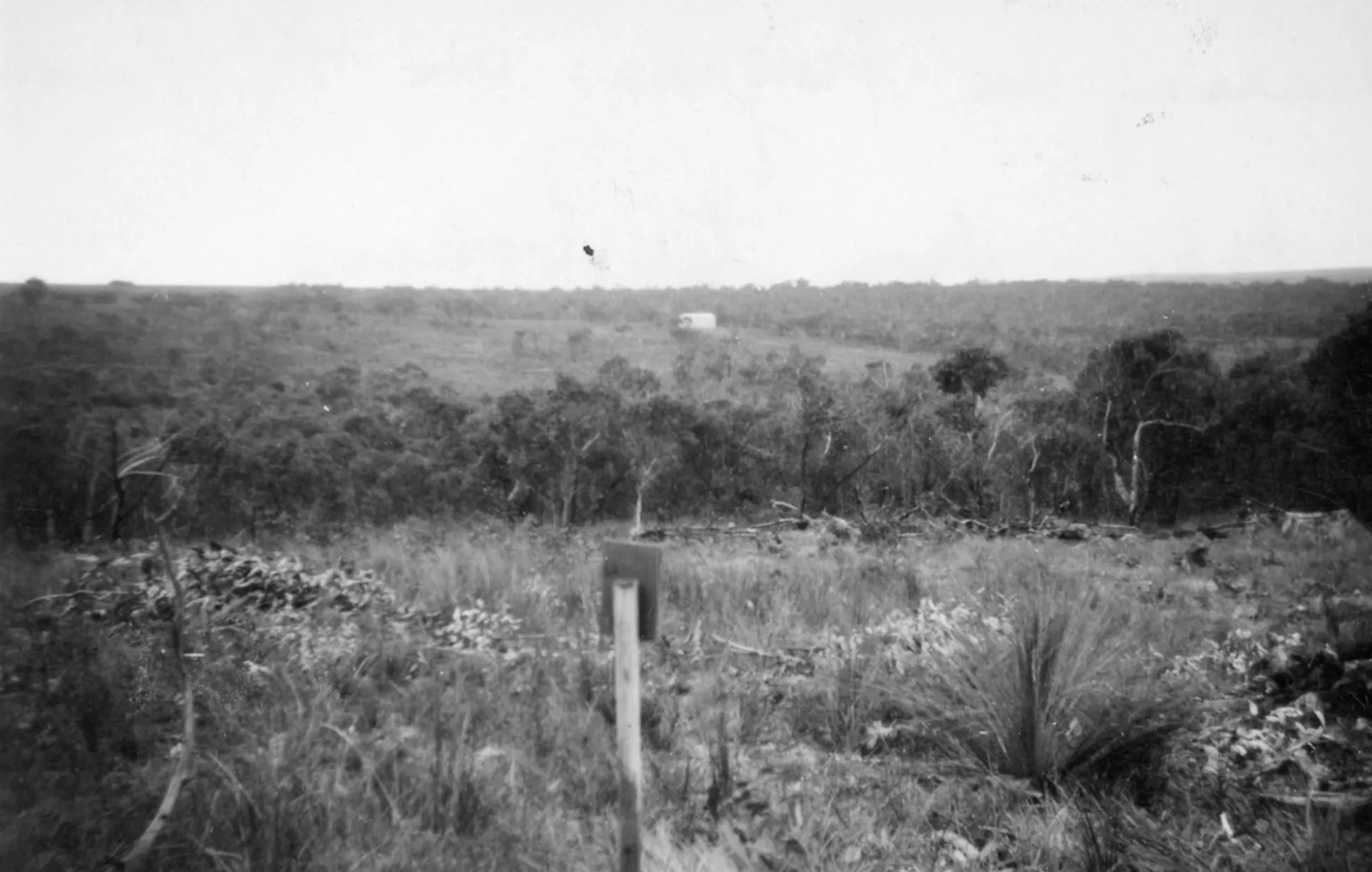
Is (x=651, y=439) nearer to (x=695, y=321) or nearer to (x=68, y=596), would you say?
(x=695, y=321)

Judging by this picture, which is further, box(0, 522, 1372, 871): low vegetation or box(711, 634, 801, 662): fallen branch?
box(711, 634, 801, 662): fallen branch

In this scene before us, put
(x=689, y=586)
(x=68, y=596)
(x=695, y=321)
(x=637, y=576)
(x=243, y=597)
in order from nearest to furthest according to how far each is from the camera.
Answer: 1. (x=637, y=576)
2. (x=68, y=596)
3. (x=243, y=597)
4. (x=689, y=586)
5. (x=695, y=321)

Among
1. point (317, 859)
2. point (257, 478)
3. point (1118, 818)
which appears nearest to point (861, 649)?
point (1118, 818)

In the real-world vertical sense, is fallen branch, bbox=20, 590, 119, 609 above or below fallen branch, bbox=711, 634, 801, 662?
above

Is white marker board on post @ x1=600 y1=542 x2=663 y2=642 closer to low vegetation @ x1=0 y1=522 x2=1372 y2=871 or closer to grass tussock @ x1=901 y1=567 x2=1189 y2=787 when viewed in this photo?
low vegetation @ x1=0 y1=522 x2=1372 y2=871

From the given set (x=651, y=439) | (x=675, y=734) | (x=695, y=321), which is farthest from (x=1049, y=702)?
(x=695, y=321)

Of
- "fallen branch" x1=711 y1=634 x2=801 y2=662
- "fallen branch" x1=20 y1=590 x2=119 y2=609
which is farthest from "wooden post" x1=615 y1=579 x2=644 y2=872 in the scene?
"fallen branch" x1=20 y1=590 x2=119 y2=609

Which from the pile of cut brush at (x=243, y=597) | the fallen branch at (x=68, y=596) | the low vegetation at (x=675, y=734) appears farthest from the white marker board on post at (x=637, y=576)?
the fallen branch at (x=68, y=596)
